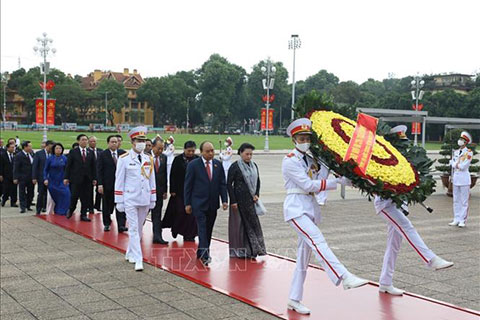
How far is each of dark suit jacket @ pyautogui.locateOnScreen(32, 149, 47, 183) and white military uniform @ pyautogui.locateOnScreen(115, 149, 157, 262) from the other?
557 cm

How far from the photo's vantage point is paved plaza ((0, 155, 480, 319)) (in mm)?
5480

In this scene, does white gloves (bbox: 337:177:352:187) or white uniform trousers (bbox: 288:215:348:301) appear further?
white gloves (bbox: 337:177:352:187)

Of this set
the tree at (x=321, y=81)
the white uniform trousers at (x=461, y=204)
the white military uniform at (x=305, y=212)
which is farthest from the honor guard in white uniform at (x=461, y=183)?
the tree at (x=321, y=81)

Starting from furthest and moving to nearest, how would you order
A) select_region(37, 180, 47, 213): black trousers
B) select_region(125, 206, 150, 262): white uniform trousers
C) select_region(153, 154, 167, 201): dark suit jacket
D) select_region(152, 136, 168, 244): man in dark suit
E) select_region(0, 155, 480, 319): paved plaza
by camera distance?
select_region(37, 180, 47, 213): black trousers, select_region(153, 154, 167, 201): dark suit jacket, select_region(152, 136, 168, 244): man in dark suit, select_region(125, 206, 150, 262): white uniform trousers, select_region(0, 155, 480, 319): paved plaza

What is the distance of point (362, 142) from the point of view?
17.2 ft

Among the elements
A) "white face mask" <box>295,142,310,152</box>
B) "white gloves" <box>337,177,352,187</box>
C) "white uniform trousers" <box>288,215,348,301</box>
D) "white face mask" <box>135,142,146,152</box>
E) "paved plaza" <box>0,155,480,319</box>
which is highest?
"white face mask" <box>295,142,310,152</box>

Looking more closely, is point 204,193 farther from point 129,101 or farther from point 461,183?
point 129,101

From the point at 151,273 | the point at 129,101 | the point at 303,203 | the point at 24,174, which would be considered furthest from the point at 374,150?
the point at 129,101

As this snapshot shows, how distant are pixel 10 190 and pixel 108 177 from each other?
495 cm

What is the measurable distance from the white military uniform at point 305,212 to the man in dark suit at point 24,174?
9268 millimetres

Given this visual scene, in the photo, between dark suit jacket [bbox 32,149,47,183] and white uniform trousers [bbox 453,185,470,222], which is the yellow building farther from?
white uniform trousers [bbox 453,185,470,222]

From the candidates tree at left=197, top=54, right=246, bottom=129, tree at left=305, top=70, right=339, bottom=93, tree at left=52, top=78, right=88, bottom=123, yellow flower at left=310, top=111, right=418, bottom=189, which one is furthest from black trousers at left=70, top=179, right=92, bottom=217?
tree at left=305, top=70, right=339, bottom=93

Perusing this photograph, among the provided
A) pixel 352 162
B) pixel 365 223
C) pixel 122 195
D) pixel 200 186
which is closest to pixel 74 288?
pixel 122 195

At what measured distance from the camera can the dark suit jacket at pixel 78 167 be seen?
1109 cm
